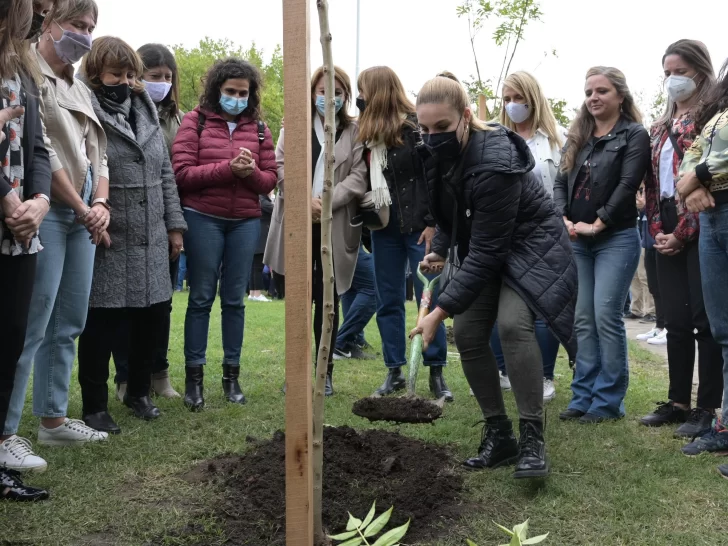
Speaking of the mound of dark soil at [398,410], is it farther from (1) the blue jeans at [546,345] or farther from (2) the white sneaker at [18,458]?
(2) the white sneaker at [18,458]

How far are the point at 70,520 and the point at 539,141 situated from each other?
408cm

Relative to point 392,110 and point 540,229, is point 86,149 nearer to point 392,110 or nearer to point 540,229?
point 392,110

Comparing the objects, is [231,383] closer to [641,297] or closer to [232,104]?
[232,104]

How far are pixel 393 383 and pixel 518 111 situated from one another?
2181 mm

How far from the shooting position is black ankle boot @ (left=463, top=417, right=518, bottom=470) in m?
3.92

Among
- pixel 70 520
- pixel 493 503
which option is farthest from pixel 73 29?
pixel 493 503

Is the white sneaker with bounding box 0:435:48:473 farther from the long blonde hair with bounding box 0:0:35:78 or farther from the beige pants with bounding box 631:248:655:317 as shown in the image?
the beige pants with bounding box 631:248:655:317

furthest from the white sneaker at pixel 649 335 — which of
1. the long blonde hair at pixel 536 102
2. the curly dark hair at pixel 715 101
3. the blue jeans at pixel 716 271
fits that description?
the curly dark hair at pixel 715 101

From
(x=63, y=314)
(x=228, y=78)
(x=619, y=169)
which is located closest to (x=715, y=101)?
(x=619, y=169)

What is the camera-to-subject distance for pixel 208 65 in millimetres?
39625

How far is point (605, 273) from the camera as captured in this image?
4.88 m

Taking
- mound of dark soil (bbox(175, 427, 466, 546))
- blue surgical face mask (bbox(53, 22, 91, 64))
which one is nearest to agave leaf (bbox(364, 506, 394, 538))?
mound of dark soil (bbox(175, 427, 466, 546))

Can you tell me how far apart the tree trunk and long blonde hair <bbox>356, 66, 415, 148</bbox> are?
2802mm

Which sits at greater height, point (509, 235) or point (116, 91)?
point (116, 91)
